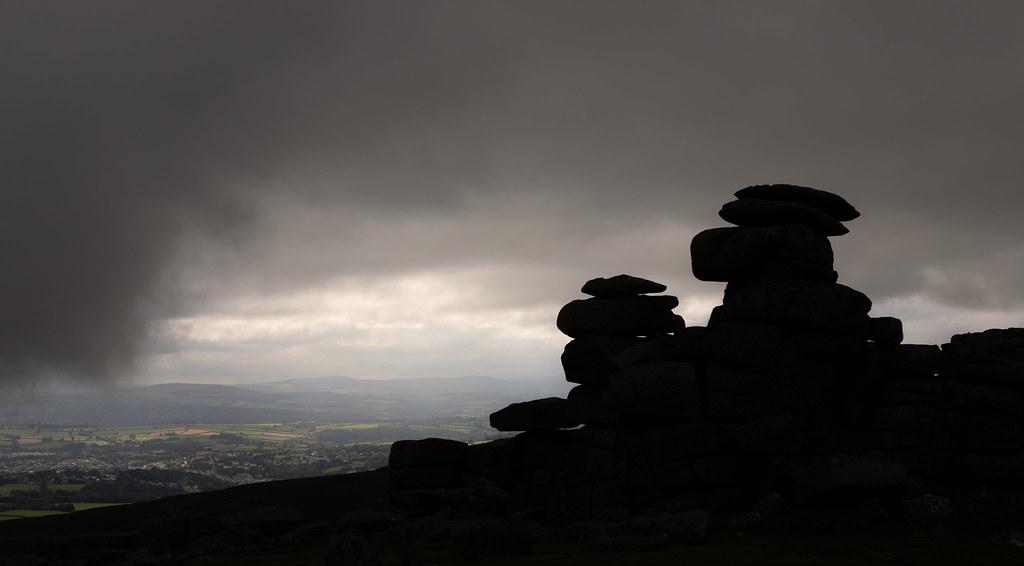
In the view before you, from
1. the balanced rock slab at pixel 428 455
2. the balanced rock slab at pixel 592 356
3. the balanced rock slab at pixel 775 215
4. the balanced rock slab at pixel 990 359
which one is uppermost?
the balanced rock slab at pixel 775 215

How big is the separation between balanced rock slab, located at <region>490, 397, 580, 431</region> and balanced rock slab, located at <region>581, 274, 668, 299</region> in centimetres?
658

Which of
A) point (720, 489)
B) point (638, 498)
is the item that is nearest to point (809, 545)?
point (720, 489)

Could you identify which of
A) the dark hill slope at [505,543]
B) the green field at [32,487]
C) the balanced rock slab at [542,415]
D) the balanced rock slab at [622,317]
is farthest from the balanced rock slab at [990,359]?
the green field at [32,487]

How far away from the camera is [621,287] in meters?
45.2

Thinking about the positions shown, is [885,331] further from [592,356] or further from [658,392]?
[592,356]

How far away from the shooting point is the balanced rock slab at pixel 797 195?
3772 centimetres

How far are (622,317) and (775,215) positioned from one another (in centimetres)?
1096

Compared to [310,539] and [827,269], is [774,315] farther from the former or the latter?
[310,539]

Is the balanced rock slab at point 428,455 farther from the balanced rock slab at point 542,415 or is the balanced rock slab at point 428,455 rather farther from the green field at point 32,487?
the green field at point 32,487

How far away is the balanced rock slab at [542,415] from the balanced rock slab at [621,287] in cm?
658

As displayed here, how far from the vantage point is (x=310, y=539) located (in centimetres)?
3306

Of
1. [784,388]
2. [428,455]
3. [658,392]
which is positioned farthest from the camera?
[428,455]

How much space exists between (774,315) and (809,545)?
1667 cm

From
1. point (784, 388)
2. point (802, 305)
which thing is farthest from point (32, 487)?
point (802, 305)
